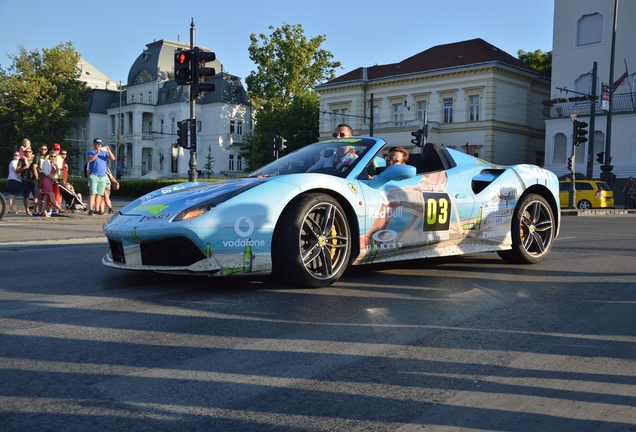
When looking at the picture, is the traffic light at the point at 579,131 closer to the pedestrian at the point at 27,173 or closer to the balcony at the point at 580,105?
the balcony at the point at 580,105

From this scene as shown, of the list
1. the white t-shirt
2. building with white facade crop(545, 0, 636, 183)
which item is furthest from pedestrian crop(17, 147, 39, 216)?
building with white facade crop(545, 0, 636, 183)

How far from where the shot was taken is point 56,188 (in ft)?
51.3

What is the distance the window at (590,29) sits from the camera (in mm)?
42197

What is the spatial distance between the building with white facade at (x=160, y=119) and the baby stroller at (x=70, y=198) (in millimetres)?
55657

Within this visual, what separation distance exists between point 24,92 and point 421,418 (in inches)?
3254

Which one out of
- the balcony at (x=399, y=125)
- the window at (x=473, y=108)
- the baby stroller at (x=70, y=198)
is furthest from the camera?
the balcony at (x=399, y=125)

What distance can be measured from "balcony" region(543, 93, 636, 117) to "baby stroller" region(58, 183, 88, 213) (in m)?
31.5

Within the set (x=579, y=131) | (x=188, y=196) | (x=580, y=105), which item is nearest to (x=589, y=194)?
(x=579, y=131)

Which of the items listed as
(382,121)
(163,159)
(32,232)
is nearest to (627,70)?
(382,121)

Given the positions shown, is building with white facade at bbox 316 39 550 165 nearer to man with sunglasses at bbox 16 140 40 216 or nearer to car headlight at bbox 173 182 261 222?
man with sunglasses at bbox 16 140 40 216

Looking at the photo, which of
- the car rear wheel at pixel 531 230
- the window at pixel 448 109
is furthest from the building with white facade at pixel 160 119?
the car rear wheel at pixel 531 230

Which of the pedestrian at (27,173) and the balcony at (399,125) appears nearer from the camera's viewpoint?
the pedestrian at (27,173)

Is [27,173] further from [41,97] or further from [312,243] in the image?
[41,97]

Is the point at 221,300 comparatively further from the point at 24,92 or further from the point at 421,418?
the point at 24,92
